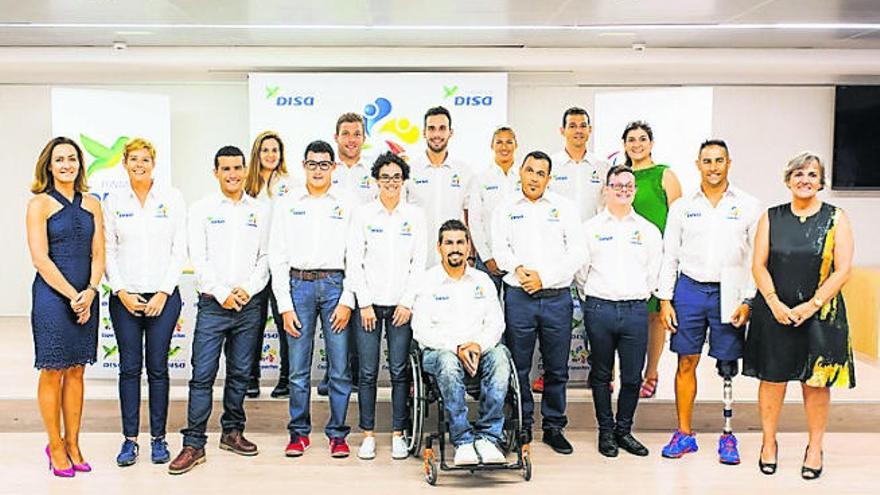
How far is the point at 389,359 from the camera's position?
4.19m

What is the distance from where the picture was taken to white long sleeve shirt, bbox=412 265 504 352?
13.1ft

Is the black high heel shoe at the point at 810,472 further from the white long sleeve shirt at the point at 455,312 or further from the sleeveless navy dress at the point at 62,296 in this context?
the sleeveless navy dress at the point at 62,296

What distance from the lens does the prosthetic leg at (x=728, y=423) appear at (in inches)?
163

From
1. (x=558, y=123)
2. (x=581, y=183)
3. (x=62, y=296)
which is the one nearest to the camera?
(x=62, y=296)

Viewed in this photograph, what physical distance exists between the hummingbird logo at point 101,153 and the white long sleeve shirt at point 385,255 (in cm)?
403

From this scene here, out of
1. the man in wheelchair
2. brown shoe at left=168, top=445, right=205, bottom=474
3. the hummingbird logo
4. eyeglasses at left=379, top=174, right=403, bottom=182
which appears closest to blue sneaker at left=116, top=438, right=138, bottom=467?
brown shoe at left=168, top=445, right=205, bottom=474

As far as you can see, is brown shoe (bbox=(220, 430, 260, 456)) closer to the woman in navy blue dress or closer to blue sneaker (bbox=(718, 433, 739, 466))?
the woman in navy blue dress

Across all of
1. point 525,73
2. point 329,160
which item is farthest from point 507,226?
point 525,73

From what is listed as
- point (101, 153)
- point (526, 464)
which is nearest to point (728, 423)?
point (526, 464)

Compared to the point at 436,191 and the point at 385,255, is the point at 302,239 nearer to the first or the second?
the point at 385,255

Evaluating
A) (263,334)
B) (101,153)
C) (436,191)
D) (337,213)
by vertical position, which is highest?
(101,153)

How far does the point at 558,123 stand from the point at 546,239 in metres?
3.76

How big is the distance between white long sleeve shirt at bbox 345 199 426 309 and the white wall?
153 inches

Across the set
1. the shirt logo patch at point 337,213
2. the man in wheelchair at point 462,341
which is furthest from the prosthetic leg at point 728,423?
the shirt logo patch at point 337,213
